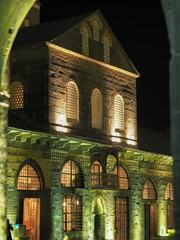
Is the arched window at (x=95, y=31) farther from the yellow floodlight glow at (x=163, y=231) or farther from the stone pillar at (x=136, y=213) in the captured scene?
the yellow floodlight glow at (x=163, y=231)

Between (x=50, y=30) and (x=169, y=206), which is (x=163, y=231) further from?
(x=50, y=30)

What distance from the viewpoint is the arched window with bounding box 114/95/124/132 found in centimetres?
3098

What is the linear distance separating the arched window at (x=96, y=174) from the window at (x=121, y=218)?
221 cm

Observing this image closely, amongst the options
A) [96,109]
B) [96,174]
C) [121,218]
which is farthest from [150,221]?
[96,109]

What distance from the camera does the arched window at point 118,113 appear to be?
3098 cm

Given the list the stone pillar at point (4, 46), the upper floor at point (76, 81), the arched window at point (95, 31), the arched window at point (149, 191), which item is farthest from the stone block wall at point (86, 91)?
the stone pillar at point (4, 46)

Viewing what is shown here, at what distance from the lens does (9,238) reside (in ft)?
67.2

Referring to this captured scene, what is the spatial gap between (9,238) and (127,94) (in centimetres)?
1428

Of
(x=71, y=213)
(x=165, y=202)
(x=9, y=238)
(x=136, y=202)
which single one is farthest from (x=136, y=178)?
(x=9, y=238)

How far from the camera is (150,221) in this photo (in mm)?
33656

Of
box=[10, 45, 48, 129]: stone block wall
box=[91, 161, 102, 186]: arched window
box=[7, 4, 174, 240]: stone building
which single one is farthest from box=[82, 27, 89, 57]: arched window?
box=[91, 161, 102, 186]: arched window

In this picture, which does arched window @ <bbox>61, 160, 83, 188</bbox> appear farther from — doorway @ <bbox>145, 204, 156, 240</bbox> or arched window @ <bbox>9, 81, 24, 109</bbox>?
doorway @ <bbox>145, 204, 156, 240</bbox>

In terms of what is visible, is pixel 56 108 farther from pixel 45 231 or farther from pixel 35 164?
pixel 45 231

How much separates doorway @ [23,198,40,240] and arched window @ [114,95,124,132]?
22.6ft
